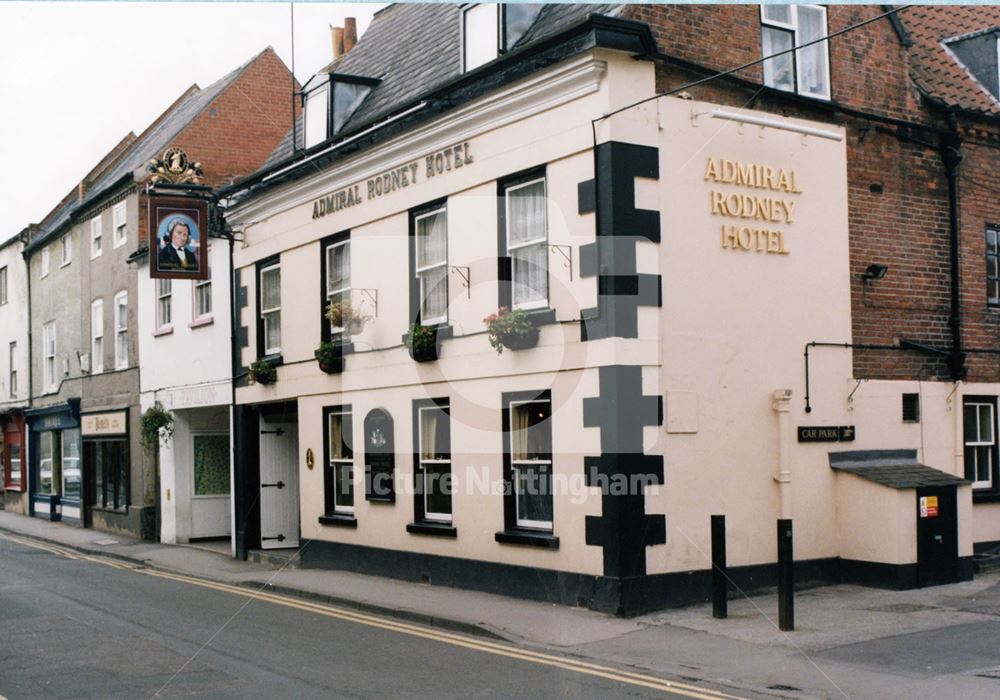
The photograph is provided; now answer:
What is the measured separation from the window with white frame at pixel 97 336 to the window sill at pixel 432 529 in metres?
15.5

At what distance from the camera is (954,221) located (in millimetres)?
16391

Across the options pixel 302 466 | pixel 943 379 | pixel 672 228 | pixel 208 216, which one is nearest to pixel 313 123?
pixel 208 216

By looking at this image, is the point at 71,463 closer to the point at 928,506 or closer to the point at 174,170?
the point at 174,170

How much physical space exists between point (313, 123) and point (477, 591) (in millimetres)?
9158

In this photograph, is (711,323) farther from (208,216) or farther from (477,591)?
(208,216)

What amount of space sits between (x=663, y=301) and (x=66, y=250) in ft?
79.1

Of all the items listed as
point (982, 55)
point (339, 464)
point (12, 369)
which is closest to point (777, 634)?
point (339, 464)

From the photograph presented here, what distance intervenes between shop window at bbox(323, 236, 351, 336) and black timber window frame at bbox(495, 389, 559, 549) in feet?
15.4

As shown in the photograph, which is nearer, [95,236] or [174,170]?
[174,170]

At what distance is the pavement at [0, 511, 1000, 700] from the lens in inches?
360

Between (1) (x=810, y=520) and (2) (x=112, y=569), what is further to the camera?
(2) (x=112, y=569)

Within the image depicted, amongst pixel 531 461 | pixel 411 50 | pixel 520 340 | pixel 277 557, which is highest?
pixel 411 50

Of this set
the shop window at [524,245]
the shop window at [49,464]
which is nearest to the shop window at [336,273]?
the shop window at [524,245]

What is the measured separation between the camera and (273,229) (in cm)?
2034
